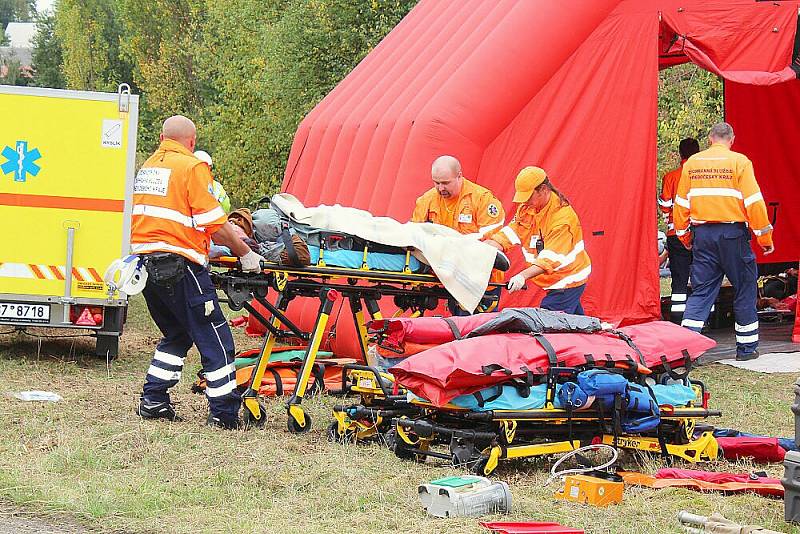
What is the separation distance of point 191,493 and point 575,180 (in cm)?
587

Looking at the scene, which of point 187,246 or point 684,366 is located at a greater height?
point 187,246

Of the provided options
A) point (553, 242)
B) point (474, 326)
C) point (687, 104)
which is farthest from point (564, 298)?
point (687, 104)

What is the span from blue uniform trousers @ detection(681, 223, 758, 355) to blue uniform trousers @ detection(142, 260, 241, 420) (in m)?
4.70

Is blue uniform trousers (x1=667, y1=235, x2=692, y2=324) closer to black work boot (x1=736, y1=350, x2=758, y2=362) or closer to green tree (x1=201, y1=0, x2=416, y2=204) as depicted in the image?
black work boot (x1=736, y1=350, x2=758, y2=362)

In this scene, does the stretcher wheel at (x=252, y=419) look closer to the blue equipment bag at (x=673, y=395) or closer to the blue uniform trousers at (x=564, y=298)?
the blue uniform trousers at (x=564, y=298)

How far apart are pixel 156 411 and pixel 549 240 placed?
3.05 meters

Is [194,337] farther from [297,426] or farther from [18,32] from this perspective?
[18,32]

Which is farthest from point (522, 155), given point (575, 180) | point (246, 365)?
point (246, 365)

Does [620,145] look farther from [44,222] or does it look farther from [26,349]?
[26,349]

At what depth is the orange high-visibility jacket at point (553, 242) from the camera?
28.8 feet

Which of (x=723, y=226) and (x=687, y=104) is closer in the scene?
(x=723, y=226)

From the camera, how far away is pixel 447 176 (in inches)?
356

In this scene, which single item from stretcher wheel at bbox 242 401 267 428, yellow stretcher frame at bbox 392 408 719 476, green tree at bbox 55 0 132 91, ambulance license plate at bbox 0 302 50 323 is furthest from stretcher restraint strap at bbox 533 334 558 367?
green tree at bbox 55 0 132 91

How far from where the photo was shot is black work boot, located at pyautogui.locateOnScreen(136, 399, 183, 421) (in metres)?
7.77
